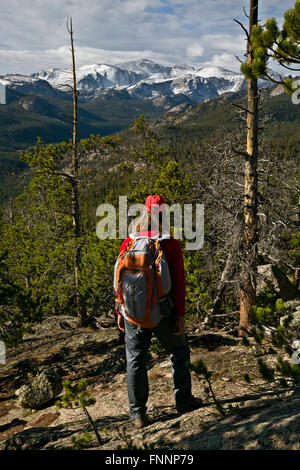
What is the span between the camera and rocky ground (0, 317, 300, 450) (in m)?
3.21

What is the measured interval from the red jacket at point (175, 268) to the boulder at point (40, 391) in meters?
5.25

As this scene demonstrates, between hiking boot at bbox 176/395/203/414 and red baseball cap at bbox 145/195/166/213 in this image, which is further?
hiking boot at bbox 176/395/203/414

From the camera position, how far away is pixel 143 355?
383cm

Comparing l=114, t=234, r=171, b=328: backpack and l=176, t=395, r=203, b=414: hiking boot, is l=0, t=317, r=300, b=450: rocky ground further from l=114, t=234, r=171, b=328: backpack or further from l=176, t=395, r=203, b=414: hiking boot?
l=114, t=234, r=171, b=328: backpack

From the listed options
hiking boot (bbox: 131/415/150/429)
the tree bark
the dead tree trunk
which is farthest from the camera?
the dead tree trunk

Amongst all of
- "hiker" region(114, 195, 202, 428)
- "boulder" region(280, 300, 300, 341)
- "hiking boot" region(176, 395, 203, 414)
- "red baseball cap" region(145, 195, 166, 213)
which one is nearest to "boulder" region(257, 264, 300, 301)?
"boulder" region(280, 300, 300, 341)

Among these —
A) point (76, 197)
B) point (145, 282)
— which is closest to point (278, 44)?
point (145, 282)

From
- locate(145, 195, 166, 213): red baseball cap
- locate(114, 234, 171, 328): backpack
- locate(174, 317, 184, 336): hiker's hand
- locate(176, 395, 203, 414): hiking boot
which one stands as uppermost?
locate(145, 195, 166, 213): red baseball cap

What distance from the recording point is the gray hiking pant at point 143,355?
378 cm

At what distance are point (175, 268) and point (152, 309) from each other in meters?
0.56

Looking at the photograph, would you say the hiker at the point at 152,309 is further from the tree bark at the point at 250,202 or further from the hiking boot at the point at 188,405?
the tree bark at the point at 250,202

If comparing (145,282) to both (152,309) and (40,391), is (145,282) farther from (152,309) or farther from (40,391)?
(40,391)
